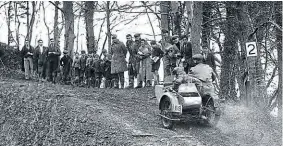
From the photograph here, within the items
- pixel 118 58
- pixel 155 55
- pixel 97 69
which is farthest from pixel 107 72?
pixel 155 55

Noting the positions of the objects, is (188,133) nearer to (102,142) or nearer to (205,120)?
(205,120)

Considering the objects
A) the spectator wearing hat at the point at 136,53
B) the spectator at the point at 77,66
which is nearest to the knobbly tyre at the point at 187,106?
the spectator wearing hat at the point at 136,53

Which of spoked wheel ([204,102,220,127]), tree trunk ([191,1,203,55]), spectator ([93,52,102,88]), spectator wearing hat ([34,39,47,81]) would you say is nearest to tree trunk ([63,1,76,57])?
spectator wearing hat ([34,39,47,81])

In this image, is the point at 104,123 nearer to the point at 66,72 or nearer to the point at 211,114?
the point at 211,114

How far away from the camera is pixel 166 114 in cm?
1138

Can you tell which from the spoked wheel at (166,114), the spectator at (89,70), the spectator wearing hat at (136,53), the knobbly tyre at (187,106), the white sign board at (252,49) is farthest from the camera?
the spectator at (89,70)

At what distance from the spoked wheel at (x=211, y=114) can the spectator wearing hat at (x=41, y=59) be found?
9626mm

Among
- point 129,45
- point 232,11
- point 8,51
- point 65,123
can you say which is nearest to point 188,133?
point 65,123

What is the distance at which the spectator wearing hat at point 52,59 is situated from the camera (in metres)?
19.0

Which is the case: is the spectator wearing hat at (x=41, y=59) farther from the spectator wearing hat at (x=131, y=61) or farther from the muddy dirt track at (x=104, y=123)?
the muddy dirt track at (x=104, y=123)

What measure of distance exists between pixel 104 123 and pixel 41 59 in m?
9.37

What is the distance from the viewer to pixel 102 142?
9.99 meters

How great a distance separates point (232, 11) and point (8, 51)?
41.7ft

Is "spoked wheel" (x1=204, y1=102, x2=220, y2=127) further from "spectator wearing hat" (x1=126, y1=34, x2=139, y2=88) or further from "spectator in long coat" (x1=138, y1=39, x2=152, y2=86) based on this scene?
"spectator wearing hat" (x1=126, y1=34, x2=139, y2=88)
